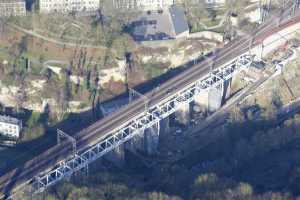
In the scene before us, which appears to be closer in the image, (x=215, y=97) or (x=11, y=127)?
(x=11, y=127)

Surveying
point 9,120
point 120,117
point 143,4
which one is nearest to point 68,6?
point 143,4

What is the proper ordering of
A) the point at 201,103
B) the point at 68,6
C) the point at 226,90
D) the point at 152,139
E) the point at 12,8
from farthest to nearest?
the point at 68,6 < the point at 12,8 < the point at 226,90 < the point at 201,103 < the point at 152,139

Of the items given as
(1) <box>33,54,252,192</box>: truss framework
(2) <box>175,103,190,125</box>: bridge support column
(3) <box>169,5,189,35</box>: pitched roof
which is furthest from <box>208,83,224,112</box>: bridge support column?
(3) <box>169,5,189,35</box>: pitched roof

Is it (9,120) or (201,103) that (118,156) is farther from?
(201,103)

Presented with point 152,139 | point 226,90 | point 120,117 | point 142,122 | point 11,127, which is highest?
point 226,90

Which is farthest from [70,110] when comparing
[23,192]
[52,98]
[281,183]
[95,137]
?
[281,183]

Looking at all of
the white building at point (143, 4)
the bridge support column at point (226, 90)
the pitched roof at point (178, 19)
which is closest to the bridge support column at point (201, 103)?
the bridge support column at point (226, 90)

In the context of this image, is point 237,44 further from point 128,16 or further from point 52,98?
point 52,98
